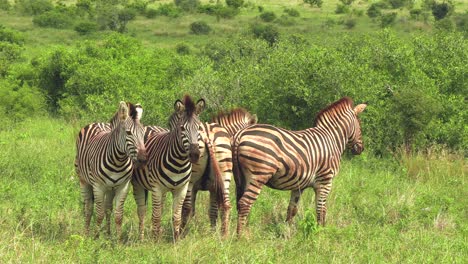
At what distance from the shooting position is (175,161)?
5793 mm

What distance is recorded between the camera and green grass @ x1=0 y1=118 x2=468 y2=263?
5.48 meters

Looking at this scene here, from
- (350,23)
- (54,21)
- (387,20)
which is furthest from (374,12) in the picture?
(54,21)

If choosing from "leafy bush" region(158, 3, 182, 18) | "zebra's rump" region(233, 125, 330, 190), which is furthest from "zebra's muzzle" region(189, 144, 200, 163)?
"leafy bush" region(158, 3, 182, 18)

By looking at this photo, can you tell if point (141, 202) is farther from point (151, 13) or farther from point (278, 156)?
point (151, 13)

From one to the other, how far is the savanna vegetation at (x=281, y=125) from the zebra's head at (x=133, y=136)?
89 centimetres

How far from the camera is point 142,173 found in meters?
6.11

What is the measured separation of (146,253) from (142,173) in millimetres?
962

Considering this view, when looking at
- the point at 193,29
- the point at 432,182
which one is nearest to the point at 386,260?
the point at 432,182

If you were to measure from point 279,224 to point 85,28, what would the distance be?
120 ft

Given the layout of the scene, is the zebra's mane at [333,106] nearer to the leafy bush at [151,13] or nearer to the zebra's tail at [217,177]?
the zebra's tail at [217,177]

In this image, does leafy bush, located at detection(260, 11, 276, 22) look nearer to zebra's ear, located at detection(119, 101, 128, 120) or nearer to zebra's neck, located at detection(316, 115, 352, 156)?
zebra's neck, located at detection(316, 115, 352, 156)

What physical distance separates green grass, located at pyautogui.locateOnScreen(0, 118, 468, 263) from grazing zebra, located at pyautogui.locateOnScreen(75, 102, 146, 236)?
35 centimetres

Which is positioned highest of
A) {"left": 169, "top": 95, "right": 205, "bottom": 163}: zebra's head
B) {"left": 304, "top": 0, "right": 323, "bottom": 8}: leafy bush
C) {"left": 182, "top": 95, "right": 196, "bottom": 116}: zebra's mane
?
{"left": 182, "top": 95, "right": 196, "bottom": 116}: zebra's mane

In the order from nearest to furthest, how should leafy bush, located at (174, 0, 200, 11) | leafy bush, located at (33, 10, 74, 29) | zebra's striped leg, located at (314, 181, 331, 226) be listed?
zebra's striped leg, located at (314, 181, 331, 226), leafy bush, located at (33, 10, 74, 29), leafy bush, located at (174, 0, 200, 11)
